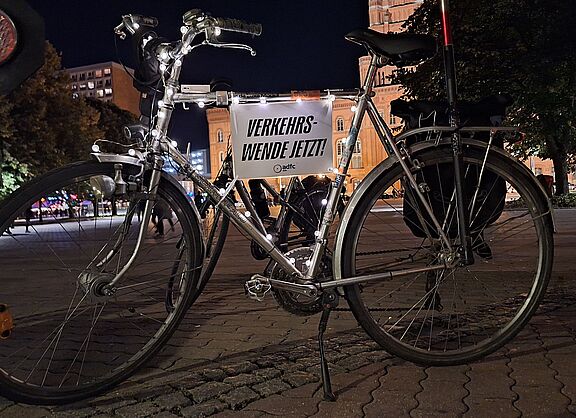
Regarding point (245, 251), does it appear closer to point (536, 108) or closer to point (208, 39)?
point (208, 39)

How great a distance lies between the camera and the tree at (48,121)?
128 ft

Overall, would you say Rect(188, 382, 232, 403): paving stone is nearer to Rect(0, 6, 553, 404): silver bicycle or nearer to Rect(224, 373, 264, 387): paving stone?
Rect(224, 373, 264, 387): paving stone

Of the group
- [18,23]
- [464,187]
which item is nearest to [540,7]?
[464,187]

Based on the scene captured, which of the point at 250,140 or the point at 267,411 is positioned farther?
the point at 250,140

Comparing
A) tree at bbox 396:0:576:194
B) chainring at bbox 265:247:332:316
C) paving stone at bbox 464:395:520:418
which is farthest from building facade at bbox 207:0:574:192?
tree at bbox 396:0:576:194

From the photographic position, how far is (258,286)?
3215mm

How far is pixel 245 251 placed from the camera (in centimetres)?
1126

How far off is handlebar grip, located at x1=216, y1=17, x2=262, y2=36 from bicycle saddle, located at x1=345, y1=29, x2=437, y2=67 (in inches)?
20.5

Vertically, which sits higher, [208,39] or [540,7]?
[540,7]

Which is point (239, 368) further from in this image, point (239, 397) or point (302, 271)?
point (302, 271)

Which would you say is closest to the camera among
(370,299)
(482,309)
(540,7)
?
(482,309)

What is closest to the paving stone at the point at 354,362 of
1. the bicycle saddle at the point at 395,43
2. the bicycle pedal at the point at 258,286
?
the bicycle pedal at the point at 258,286

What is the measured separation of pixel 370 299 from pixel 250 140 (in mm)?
2191

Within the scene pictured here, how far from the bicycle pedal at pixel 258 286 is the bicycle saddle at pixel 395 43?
1.37 meters
